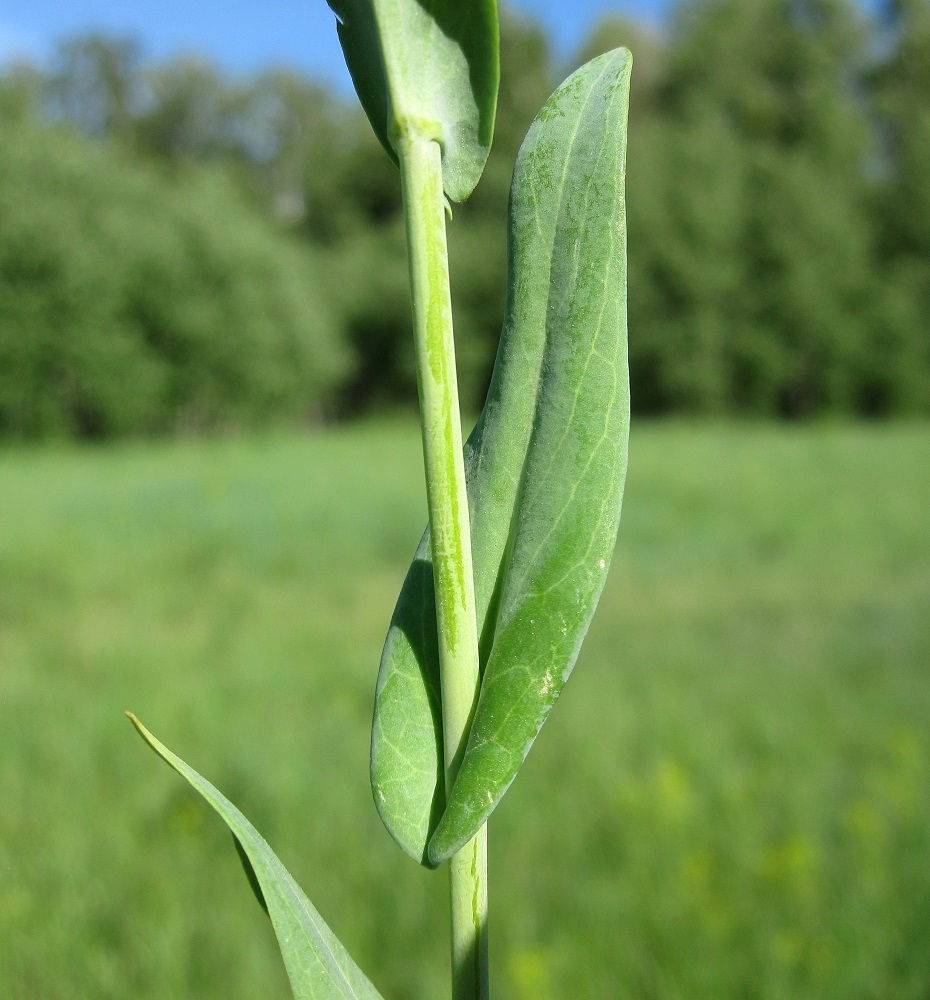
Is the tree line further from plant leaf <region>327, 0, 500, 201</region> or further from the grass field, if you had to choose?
plant leaf <region>327, 0, 500, 201</region>

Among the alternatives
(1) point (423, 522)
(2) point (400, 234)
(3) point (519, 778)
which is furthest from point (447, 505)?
(2) point (400, 234)

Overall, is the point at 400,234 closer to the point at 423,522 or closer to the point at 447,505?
the point at 423,522

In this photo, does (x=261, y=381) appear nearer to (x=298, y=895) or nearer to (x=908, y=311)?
(x=908, y=311)

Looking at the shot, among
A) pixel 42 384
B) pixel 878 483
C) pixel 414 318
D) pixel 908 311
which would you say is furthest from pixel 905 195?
pixel 414 318

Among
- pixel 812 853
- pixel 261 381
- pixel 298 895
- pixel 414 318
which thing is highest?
pixel 414 318

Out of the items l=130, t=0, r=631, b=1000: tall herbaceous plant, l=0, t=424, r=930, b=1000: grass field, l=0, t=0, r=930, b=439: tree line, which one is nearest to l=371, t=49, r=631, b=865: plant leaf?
l=130, t=0, r=631, b=1000: tall herbaceous plant

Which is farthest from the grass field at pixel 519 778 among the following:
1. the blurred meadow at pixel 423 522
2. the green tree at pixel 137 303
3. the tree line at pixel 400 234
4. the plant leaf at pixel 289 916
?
the tree line at pixel 400 234
